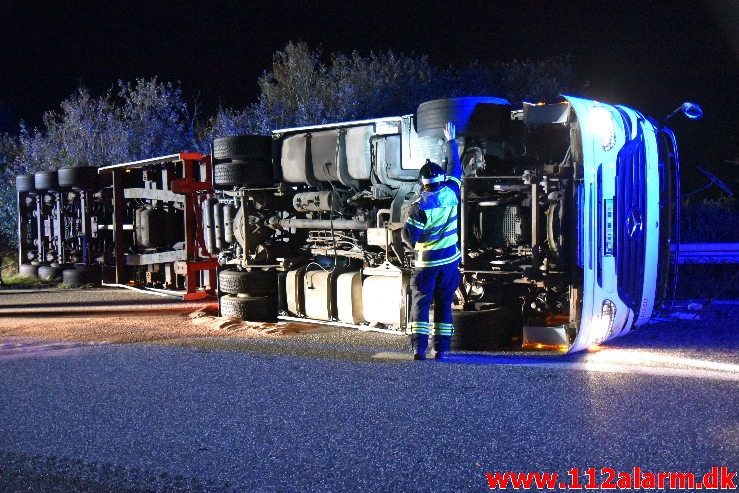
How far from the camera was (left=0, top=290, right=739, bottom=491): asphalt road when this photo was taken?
481 centimetres

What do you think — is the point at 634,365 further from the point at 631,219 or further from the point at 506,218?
the point at 506,218

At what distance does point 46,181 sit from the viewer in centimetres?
1783

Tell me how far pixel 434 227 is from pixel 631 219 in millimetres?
2072

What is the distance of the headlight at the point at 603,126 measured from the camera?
26.7 ft

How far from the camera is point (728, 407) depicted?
598 centimetres

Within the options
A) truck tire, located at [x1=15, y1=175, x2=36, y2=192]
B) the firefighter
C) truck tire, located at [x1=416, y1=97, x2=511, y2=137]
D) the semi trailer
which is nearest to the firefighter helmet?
the firefighter

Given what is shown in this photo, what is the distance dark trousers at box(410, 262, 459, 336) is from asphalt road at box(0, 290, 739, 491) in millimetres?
372

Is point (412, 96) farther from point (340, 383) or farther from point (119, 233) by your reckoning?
point (340, 383)

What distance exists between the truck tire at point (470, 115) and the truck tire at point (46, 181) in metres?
11.4

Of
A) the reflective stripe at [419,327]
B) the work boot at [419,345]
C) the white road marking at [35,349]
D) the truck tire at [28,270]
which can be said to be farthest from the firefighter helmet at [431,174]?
the truck tire at [28,270]

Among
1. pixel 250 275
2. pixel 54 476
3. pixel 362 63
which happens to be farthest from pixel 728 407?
pixel 362 63

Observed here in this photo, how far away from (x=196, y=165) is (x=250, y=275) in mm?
3370

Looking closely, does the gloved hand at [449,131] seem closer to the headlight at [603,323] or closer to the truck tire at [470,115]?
the truck tire at [470,115]

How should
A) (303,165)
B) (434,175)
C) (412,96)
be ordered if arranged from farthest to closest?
(412,96) → (303,165) → (434,175)
